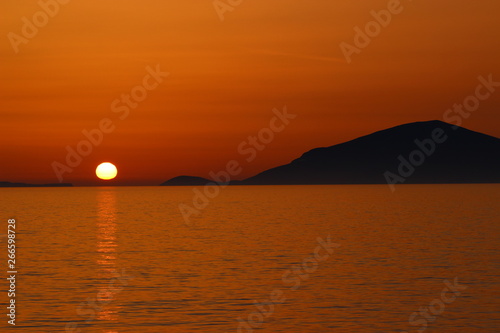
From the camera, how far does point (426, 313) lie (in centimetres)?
3716

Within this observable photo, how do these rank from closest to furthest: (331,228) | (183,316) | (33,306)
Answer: (183,316), (33,306), (331,228)

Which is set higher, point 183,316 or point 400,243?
point 400,243

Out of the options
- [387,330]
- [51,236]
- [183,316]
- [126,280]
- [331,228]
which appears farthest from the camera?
[331,228]

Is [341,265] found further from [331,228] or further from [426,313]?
[331,228]

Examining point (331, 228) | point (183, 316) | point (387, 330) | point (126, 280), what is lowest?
point (387, 330)

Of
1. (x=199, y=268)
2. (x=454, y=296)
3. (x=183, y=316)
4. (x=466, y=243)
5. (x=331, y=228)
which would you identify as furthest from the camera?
(x=331, y=228)

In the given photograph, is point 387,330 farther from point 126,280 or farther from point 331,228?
point 331,228

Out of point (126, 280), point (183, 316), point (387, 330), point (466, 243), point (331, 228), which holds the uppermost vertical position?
point (331, 228)

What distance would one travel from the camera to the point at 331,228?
9512cm

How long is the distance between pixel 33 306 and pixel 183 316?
820 cm

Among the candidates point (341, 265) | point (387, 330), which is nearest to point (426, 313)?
point (387, 330)

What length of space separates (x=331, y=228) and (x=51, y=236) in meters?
33.5

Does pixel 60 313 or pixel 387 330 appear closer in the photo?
pixel 387 330

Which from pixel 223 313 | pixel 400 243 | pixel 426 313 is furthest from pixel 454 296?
pixel 400 243
